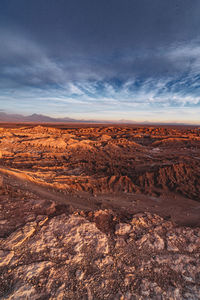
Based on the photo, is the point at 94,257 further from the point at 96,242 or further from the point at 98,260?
the point at 96,242

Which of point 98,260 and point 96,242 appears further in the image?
point 96,242

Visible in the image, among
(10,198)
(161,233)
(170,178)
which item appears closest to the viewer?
(161,233)

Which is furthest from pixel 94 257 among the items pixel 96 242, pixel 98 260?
pixel 96 242

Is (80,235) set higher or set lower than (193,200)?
higher

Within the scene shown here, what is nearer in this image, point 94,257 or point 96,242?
point 94,257

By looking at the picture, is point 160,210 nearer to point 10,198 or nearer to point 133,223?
point 133,223

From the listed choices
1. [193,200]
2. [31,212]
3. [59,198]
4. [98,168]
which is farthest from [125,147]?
[31,212]

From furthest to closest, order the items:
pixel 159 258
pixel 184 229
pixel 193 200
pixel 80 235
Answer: pixel 193 200, pixel 184 229, pixel 80 235, pixel 159 258

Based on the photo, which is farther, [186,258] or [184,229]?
[184,229]
